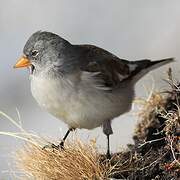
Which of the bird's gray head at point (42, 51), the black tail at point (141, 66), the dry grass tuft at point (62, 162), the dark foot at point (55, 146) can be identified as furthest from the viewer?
the black tail at point (141, 66)

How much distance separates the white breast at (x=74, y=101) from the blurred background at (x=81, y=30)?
213cm

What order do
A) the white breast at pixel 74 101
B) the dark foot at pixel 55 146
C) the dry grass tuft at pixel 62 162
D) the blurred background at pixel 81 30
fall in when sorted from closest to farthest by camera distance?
1. the dry grass tuft at pixel 62 162
2. the dark foot at pixel 55 146
3. the white breast at pixel 74 101
4. the blurred background at pixel 81 30

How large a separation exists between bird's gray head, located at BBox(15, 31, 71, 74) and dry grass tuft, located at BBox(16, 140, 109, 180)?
59cm

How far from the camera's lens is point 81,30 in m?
8.80

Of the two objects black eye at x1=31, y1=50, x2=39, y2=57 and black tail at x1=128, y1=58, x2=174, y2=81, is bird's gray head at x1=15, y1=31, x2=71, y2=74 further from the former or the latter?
black tail at x1=128, y1=58, x2=174, y2=81

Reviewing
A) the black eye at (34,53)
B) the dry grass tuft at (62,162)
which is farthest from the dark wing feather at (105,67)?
the dry grass tuft at (62,162)

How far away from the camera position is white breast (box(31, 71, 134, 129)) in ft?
15.6

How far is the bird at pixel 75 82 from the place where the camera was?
4.76 metres

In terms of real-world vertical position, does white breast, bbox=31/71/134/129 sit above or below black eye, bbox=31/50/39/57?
below

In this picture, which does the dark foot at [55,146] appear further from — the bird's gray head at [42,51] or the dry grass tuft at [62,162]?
the bird's gray head at [42,51]

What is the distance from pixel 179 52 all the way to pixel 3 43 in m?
2.07

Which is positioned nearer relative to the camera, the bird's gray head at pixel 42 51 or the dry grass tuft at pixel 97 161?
the dry grass tuft at pixel 97 161

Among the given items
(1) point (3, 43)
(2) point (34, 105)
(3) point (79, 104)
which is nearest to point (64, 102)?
(3) point (79, 104)

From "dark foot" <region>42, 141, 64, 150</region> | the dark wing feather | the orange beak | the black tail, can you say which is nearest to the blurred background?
the black tail
